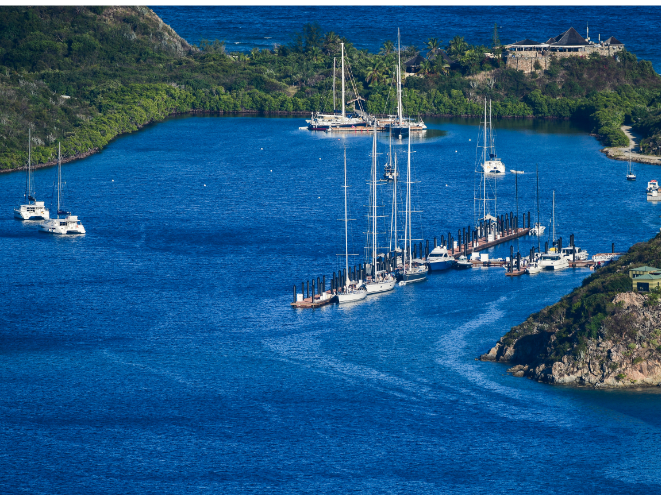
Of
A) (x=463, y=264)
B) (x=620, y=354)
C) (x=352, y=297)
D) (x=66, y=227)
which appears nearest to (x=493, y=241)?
(x=463, y=264)

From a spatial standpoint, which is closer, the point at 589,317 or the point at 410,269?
the point at 589,317

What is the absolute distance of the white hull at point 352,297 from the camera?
126125 millimetres

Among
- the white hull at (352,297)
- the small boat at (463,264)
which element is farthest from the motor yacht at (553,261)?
the white hull at (352,297)

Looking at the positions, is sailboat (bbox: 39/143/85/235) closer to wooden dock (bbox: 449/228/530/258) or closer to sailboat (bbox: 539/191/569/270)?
wooden dock (bbox: 449/228/530/258)

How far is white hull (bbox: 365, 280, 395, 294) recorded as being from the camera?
129 m

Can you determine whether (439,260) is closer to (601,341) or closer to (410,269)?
(410,269)

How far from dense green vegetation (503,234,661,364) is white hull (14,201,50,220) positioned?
75509mm

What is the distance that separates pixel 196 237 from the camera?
6127 inches

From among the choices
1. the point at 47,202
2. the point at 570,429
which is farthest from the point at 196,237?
the point at 570,429

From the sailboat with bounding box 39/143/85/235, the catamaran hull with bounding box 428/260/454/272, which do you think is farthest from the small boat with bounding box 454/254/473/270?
the sailboat with bounding box 39/143/85/235

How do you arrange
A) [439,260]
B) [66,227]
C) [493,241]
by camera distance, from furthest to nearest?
1. [66,227]
2. [493,241]
3. [439,260]

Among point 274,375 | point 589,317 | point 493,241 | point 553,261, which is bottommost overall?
point 274,375

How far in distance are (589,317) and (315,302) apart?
3310cm

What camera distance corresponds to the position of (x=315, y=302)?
12575 cm
